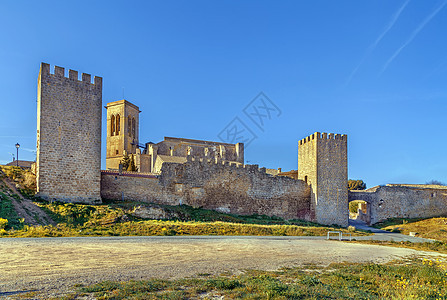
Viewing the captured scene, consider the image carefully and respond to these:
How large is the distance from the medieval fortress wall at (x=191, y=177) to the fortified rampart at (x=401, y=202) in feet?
0.32

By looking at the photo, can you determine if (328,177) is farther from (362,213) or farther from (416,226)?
(362,213)

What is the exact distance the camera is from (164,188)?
84.1ft

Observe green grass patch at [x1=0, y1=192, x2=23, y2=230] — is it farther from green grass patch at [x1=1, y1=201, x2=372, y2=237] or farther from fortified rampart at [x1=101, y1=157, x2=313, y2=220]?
fortified rampart at [x1=101, y1=157, x2=313, y2=220]

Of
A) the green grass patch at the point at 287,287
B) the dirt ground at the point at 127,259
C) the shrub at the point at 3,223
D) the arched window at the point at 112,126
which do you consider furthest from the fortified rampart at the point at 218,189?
the arched window at the point at 112,126

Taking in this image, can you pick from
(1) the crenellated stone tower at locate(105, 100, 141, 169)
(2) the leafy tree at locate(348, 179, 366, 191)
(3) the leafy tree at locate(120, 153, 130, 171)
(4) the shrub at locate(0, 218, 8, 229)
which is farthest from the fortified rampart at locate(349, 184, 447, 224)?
(1) the crenellated stone tower at locate(105, 100, 141, 169)

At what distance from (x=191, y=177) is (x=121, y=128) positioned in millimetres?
24041

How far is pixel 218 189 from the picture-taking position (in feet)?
92.0

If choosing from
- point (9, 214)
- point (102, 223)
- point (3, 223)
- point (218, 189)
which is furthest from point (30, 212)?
point (218, 189)

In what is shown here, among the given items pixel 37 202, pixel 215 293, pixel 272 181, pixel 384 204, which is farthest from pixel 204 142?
pixel 215 293

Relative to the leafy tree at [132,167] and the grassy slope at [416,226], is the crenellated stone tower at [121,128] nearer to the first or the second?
the leafy tree at [132,167]

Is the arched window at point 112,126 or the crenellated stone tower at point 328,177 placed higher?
the arched window at point 112,126

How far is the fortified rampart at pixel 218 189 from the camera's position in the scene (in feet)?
79.1

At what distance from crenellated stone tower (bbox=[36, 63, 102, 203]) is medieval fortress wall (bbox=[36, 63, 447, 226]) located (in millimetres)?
53

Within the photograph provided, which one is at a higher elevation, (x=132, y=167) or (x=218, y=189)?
(x=132, y=167)
